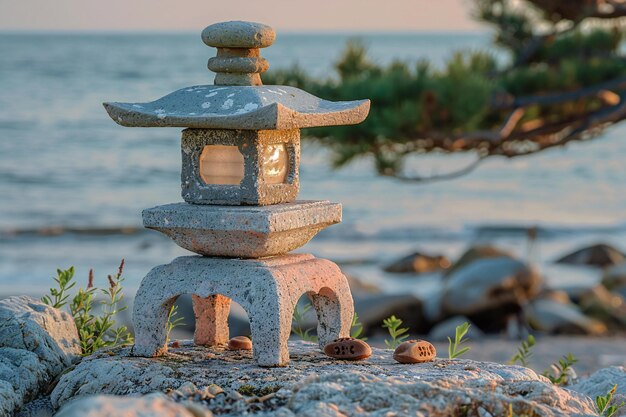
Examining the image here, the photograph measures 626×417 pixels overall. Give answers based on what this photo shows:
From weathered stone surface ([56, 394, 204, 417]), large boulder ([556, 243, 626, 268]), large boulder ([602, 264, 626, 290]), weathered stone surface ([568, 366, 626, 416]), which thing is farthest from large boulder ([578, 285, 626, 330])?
weathered stone surface ([56, 394, 204, 417])

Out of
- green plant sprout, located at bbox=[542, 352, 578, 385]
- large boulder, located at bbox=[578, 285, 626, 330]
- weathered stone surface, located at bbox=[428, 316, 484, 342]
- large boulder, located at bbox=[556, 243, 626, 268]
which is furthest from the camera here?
large boulder, located at bbox=[556, 243, 626, 268]

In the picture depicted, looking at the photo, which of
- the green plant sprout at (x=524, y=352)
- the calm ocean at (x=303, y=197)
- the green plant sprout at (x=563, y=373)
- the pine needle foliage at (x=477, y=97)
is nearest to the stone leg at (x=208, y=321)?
the green plant sprout at (x=524, y=352)

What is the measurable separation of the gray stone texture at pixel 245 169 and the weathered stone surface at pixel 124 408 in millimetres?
1456

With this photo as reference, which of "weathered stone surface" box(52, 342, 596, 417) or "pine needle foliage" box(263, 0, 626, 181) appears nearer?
"weathered stone surface" box(52, 342, 596, 417)

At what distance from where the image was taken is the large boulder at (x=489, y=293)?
37.1 ft

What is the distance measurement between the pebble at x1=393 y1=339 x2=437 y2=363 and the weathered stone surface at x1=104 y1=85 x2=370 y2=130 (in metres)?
0.93

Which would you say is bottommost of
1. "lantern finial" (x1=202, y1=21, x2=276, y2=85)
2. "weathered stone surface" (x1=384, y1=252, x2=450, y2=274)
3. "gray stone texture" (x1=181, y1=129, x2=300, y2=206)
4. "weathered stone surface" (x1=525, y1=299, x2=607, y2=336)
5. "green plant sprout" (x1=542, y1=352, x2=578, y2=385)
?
"weathered stone surface" (x1=384, y1=252, x2=450, y2=274)

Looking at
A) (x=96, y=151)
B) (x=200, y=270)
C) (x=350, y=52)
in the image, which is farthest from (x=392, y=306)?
(x=96, y=151)

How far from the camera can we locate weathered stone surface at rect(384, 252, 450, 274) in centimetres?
1531

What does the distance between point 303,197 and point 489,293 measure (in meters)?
8.52

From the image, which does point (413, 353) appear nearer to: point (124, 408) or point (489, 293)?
point (124, 408)

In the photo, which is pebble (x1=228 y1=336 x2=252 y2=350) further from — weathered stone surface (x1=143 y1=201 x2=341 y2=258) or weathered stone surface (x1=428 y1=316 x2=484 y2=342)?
weathered stone surface (x1=428 y1=316 x2=484 y2=342)

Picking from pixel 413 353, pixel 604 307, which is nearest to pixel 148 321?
pixel 413 353

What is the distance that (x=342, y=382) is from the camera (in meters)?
3.07
